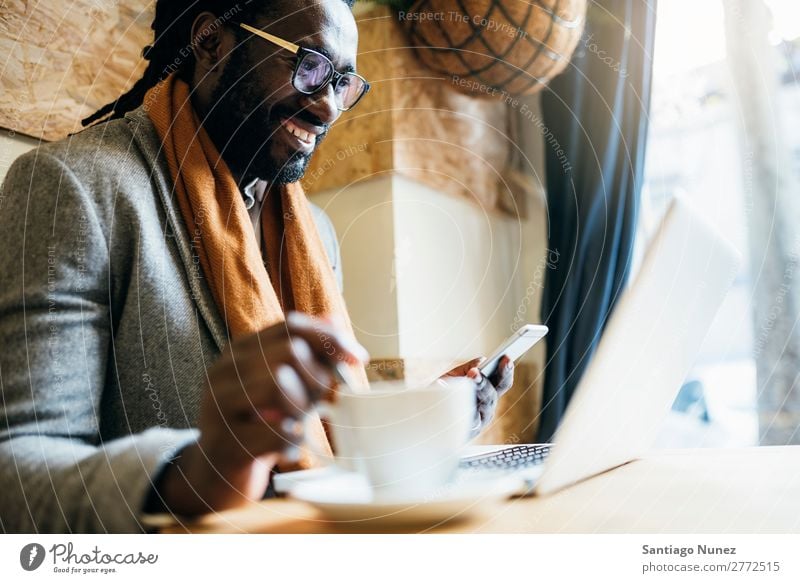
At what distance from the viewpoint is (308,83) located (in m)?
0.43

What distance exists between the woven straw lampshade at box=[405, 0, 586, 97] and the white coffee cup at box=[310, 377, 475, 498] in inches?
13.8

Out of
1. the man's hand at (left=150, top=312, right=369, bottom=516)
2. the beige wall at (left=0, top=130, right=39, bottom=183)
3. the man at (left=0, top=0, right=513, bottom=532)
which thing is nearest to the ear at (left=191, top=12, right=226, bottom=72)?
the man at (left=0, top=0, right=513, bottom=532)

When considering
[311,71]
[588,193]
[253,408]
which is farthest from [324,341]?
[588,193]

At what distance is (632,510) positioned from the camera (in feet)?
0.90

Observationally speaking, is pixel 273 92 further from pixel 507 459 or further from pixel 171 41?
pixel 507 459

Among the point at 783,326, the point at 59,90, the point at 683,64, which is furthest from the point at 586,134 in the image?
the point at 59,90

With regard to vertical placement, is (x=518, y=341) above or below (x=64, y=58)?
below

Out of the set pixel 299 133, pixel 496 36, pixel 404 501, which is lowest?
pixel 404 501

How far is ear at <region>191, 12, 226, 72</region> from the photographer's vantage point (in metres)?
0.43

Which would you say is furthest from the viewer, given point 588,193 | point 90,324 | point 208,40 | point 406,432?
point 588,193

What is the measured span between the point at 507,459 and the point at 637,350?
80mm

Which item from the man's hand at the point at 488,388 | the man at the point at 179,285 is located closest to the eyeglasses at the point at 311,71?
the man at the point at 179,285

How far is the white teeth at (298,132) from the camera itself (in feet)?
1.45
